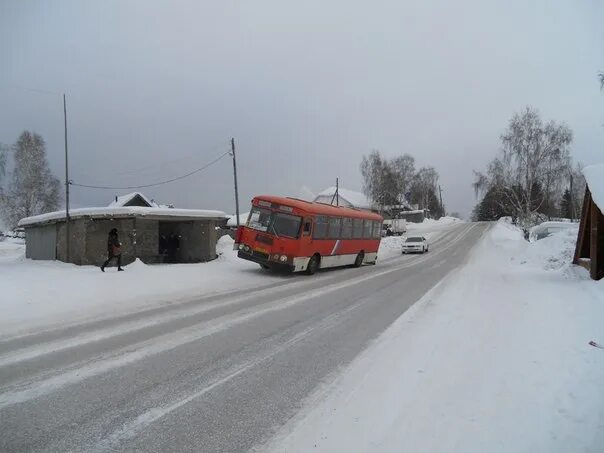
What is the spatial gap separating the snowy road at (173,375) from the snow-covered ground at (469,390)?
1.37 feet

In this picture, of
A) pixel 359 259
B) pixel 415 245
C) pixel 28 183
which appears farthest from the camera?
pixel 28 183

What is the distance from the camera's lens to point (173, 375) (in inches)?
209

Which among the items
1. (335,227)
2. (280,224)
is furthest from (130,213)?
(335,227)

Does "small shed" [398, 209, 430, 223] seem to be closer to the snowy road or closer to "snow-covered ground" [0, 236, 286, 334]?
"snow-covered ground" [0, 236, 286, 334]

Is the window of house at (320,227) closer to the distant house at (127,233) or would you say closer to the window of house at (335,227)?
the window of house at (335,227)

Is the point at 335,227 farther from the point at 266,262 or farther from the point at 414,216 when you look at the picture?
the point at 414,216

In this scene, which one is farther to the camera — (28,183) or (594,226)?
(28,183)

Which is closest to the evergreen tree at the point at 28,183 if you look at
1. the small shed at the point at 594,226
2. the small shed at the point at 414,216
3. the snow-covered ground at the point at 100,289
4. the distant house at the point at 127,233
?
the distant house at the point at 127,233

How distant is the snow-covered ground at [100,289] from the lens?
9125 mm

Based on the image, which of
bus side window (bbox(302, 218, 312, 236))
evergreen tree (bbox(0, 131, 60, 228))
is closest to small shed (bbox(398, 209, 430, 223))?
evergreen tree (bbox(0, 131, 60, 228))

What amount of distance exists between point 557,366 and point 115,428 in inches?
209

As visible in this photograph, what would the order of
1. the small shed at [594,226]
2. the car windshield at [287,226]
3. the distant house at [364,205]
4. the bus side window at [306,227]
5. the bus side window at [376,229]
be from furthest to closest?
the distant house at [364,205], the bus side window at [376,229], the bus side window at [306,227], the car windshield at [287,226], the small shed at [594,226]

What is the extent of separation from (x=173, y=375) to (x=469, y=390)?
3.47 m

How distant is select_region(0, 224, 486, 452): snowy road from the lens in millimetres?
3814
